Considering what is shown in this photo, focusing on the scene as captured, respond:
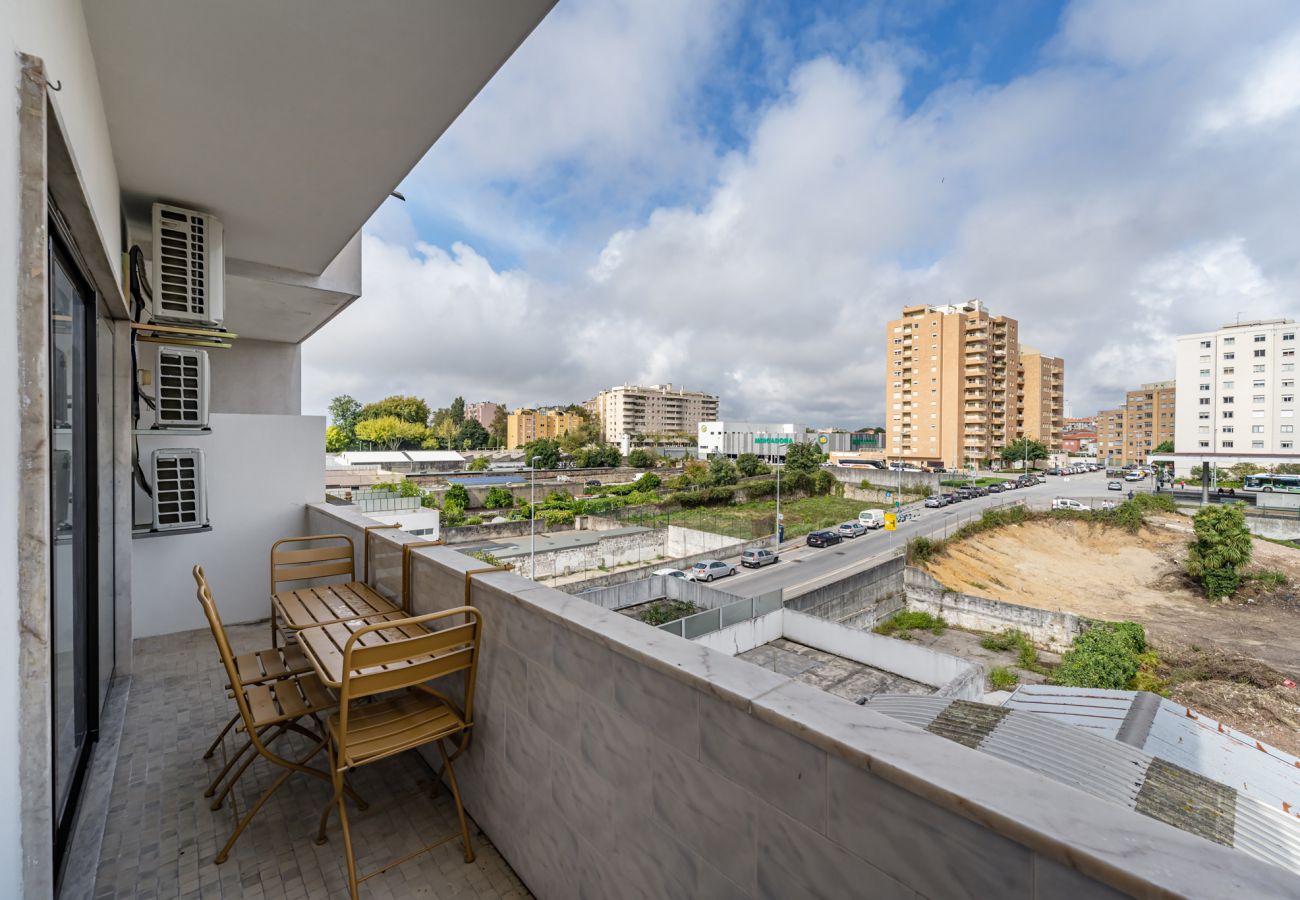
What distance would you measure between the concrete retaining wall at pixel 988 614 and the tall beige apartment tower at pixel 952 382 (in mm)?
31741

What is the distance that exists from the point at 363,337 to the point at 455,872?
50.4m

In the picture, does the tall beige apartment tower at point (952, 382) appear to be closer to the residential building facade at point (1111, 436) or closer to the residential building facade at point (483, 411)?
the residential building facade at point (1111, 436)

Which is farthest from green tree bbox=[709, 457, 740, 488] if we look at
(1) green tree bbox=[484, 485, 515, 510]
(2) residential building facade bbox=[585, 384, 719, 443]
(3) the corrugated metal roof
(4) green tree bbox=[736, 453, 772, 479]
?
(2) residential building facade bbox=[585, 384, 719, 443]

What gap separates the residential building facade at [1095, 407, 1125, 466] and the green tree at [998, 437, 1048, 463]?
23881mm

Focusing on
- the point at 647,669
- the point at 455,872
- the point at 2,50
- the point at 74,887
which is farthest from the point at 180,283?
the point at 647,669

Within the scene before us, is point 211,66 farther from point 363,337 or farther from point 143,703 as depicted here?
point 363,337

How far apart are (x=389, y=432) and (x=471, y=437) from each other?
50.5 ft

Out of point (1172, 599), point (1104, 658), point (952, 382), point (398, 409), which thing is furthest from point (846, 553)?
point (398, 409)

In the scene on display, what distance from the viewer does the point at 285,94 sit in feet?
7.14

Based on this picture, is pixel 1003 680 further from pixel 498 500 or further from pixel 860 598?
pixel 498 500

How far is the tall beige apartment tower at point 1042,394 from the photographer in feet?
168

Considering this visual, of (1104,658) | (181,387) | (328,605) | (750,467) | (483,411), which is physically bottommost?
(1104,658)

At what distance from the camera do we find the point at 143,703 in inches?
114

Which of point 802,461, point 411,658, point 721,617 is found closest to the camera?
point 411,658
